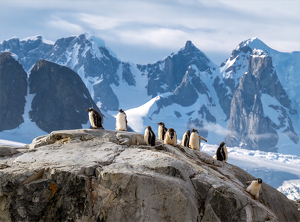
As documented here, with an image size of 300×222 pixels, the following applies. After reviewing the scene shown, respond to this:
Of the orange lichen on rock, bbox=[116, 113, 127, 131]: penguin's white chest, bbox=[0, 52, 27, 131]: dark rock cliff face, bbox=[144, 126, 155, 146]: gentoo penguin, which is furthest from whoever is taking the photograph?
bbox=[0, 52, 27, 131]: dark rock cliff face

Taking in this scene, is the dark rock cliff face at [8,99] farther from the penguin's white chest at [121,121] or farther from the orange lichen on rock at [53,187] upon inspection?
the orange lichen on rock at [53,187]

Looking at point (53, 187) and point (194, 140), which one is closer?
point (53, 187)

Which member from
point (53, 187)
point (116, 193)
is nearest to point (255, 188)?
point (116, 193)

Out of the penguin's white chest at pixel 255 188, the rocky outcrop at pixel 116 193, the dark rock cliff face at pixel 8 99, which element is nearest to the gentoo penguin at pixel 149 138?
the rocky outcrop at pixel 116 193

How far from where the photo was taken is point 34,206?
14.8m

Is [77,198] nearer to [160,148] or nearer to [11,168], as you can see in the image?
[11,168]

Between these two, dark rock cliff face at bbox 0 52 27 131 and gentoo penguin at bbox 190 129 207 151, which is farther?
dark rock cliff face at bbox 0 52 27 131

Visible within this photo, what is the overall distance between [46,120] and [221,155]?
614ft

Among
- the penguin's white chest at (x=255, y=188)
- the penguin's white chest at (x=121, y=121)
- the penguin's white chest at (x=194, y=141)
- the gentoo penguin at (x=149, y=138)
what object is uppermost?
the penguin's white chest at (x=121, y=121)

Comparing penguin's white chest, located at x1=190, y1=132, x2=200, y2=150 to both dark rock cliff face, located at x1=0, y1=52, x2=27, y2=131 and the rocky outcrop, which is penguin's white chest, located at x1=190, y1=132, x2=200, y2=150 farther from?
dark rock cliff face, located at x1=0, y1=52, x2=27, y2=131

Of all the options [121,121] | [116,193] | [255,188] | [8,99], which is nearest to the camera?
[116,193]

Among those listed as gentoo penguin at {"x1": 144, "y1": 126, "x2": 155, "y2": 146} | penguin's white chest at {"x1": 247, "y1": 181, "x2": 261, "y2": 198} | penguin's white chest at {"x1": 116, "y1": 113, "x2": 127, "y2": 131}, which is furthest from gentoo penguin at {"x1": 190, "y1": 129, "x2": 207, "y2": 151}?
penguin's white chest at {"x1": 247, "y1": 181, "x2": 261, "y2": 198}

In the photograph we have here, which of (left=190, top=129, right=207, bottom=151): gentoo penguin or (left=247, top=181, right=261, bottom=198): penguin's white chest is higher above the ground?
(left=190, top=129, right=207, bottom=151): gentoo penguin

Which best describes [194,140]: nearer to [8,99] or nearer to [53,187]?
[53,187]
